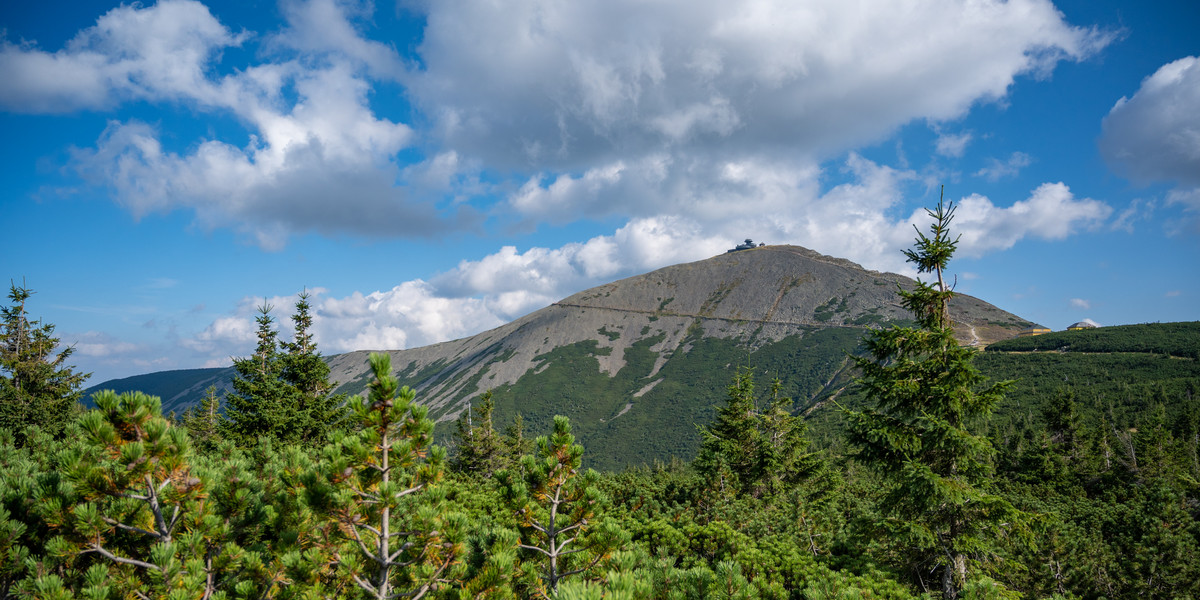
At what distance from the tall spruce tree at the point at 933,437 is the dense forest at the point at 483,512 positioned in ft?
0.18

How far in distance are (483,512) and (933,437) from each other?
13.5m

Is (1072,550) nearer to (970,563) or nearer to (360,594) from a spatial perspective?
(970,563)

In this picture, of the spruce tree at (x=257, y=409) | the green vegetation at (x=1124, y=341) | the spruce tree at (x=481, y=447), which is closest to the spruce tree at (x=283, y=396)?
the spruce tree at (x=257, y=409)

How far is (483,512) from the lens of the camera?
16.7 meters

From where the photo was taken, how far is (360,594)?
6.69 m

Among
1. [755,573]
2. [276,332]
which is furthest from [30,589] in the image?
[276,332]

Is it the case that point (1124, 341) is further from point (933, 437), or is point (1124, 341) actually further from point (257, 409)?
point (257, 409)

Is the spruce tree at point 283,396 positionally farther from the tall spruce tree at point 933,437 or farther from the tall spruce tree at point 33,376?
the tall spruce tree at point 933,437

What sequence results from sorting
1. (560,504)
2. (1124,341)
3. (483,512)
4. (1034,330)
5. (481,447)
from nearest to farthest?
(560,504)
(483,512)
(481,447)
(1124,341)
(1034,330)

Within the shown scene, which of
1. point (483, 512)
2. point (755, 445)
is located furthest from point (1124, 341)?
point (483, 512)

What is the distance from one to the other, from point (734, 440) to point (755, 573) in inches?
819

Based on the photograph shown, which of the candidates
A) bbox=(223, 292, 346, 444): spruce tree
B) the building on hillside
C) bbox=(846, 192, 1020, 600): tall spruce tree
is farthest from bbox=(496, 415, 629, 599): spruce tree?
the building on hillside

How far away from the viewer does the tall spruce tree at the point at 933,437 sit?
11.8m

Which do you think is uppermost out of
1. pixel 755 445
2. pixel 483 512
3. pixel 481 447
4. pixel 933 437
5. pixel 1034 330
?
pixel 1034 330
